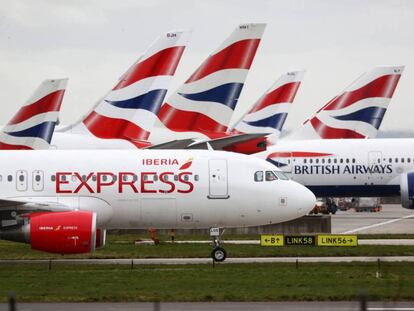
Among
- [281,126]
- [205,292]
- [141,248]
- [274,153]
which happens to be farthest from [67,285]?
[281,126]

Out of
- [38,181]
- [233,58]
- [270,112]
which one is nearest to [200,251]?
[38,181]

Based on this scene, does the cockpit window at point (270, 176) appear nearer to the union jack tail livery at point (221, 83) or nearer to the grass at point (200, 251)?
the grass at point (200, 251)

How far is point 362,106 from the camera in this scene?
78625 mm

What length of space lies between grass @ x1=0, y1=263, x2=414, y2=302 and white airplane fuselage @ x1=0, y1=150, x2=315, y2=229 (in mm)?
2281

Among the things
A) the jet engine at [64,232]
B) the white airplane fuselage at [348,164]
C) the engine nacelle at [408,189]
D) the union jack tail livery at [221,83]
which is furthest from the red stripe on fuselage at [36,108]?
the white airplane fuselage at [348,164]

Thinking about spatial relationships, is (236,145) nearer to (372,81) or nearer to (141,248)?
(141,248)

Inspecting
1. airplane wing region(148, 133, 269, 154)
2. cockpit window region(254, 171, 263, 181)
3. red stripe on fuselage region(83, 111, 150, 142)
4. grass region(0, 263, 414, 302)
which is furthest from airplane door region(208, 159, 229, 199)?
red stripe on fuselage region(83, 111, 150, 142)

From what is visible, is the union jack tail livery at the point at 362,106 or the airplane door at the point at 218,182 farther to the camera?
the union jack tail livery at the point at 362,106

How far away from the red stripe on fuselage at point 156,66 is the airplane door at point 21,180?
14.1 meters

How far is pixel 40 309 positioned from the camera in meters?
24.4

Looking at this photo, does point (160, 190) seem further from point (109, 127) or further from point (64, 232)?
point (109, 127)

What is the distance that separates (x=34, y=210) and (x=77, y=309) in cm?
1191

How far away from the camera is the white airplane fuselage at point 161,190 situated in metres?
36.6

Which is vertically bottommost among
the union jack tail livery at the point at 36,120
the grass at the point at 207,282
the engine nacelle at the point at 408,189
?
the grass at the point at 207,282
